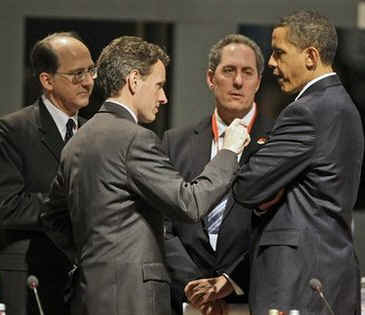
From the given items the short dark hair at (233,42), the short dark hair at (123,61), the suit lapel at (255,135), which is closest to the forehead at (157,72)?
the short dark hair at (123,61)

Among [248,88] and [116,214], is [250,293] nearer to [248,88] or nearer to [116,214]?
[116,214]

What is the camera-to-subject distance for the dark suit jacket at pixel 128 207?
12.6 feet

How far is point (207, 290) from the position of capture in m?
4.49

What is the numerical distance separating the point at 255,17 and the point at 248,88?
6.42 feet

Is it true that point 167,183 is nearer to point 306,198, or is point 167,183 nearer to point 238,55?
point 306,198

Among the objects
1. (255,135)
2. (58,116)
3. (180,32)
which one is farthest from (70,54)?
(180,32)

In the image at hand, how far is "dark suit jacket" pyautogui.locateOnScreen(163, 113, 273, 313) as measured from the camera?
4508 millimetres

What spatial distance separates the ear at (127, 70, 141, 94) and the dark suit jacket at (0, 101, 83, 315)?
28.4 inches

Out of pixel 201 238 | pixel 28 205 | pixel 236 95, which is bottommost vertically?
pixel 201 238

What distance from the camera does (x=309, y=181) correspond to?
401cm

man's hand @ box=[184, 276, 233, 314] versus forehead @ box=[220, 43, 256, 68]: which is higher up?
forehead @ box=[220, 43, 256, 68]

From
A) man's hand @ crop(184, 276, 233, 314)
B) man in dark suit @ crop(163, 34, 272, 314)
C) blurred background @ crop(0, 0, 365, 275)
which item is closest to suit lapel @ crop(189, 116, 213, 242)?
man in dark suit @ crop(163, 34, 272, 314)

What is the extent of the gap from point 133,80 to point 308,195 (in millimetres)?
694

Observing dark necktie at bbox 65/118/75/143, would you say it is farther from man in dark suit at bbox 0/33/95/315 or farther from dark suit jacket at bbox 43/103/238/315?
dark suit jacket at bbox 43/103/238/315
